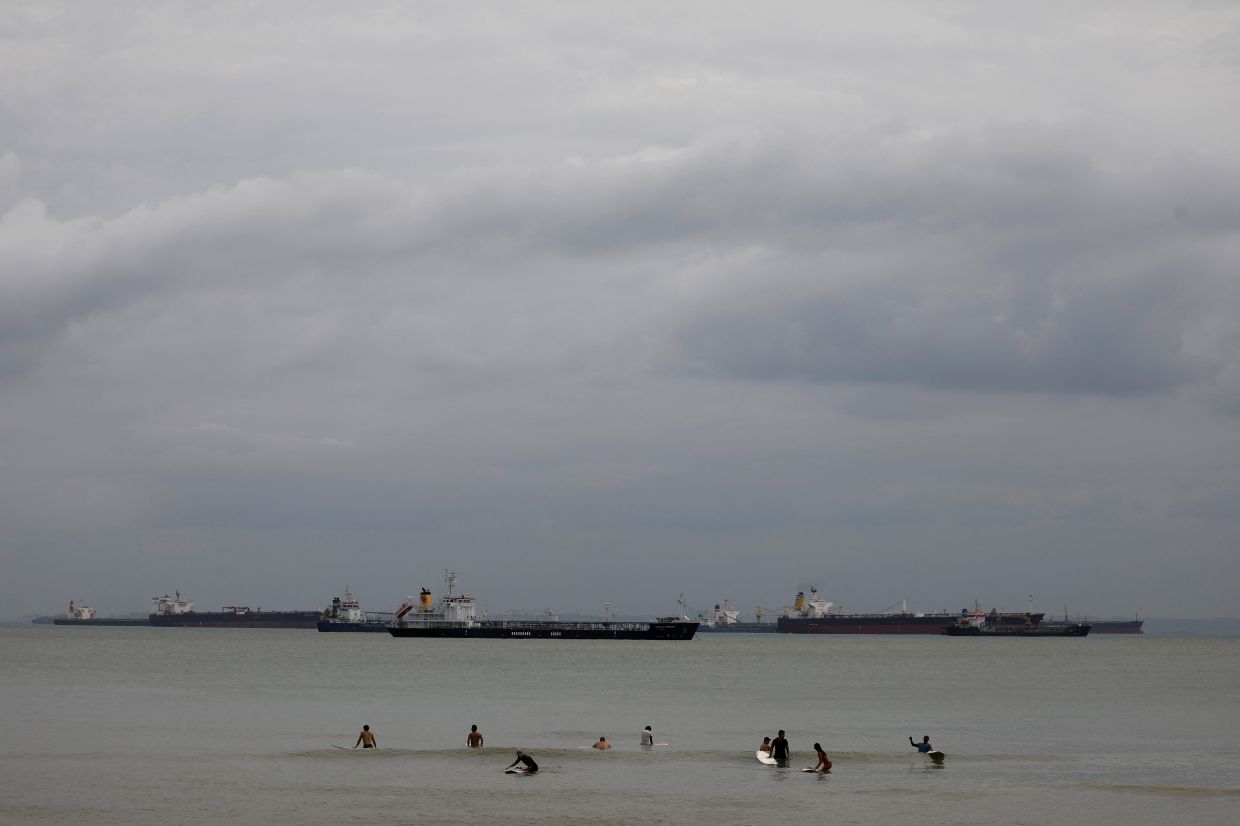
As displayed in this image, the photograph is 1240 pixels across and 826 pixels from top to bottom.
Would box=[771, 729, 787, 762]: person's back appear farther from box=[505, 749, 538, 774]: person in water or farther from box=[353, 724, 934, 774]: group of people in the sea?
box=[505, 749, 538, 774]: person in water

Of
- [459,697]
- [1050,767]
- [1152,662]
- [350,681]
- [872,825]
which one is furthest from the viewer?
[1152,662]

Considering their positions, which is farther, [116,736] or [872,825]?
[116,736]

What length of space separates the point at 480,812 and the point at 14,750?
79.5ft

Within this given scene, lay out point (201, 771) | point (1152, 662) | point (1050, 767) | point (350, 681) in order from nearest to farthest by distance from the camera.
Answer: point (201, 771) < point (1050, 767) < point (350, 681) < point (1152, 662)

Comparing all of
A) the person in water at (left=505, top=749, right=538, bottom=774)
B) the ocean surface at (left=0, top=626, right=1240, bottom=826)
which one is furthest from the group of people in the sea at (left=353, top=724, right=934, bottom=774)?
the ocean surface at (left=0, top=626, right=1240, bottom=826)

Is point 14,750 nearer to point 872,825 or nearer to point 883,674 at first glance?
point 872,825

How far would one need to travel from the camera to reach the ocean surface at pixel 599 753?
4078cm

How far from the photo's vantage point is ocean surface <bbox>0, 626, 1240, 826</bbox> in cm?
4078

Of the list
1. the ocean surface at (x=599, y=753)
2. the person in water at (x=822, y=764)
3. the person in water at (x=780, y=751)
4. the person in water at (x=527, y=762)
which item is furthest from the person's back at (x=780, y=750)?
the person in water at (x=527, y=762)

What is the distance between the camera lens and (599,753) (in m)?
54.2

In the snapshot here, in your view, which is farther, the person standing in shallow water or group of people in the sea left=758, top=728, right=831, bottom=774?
the person standing in shallow water

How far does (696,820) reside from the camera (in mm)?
38719

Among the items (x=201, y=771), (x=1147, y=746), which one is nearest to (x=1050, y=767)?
(x=1147, y=746)

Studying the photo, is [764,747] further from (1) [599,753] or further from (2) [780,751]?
(1) [599,753]
